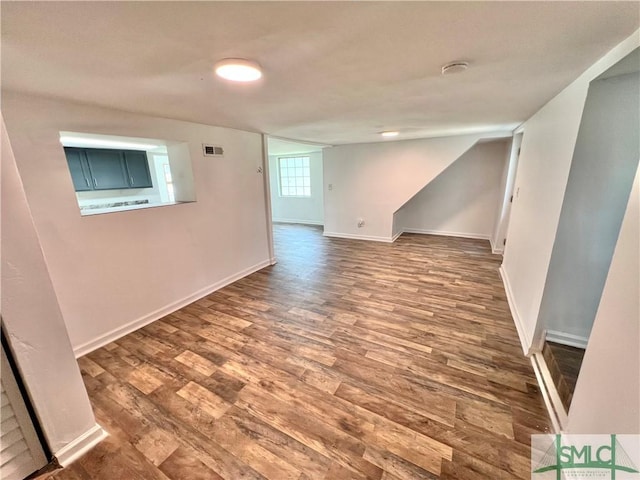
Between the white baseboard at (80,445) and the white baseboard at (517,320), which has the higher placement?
the white baseboard at (517,320)

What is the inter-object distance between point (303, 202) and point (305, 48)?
20.6 feet

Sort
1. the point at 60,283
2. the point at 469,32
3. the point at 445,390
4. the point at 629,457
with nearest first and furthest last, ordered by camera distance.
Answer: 1. the point at 629,457
2. the point at 469,32
3. the point at 445,390
4. the point at 60,283

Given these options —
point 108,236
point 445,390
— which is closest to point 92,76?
point 108,236

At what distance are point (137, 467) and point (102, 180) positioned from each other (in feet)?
14.1

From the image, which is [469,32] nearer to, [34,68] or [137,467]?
[34,68]

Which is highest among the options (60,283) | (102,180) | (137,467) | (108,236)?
(102,180)

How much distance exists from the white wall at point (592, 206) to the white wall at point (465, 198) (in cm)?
379

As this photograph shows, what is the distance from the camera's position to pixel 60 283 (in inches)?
78.6

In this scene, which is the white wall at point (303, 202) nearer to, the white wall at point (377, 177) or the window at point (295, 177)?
the window at point (295, 177)

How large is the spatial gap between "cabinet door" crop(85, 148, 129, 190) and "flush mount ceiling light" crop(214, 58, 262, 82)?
386cm

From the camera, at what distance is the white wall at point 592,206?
1.47m

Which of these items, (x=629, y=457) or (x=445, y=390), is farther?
(x=445, y=390)

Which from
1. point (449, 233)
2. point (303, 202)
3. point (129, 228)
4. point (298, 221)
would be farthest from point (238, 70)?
point (298, 221)

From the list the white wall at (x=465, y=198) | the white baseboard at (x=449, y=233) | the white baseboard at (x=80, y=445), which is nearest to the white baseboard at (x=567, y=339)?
the white baseboard at (x=80, y=445)
